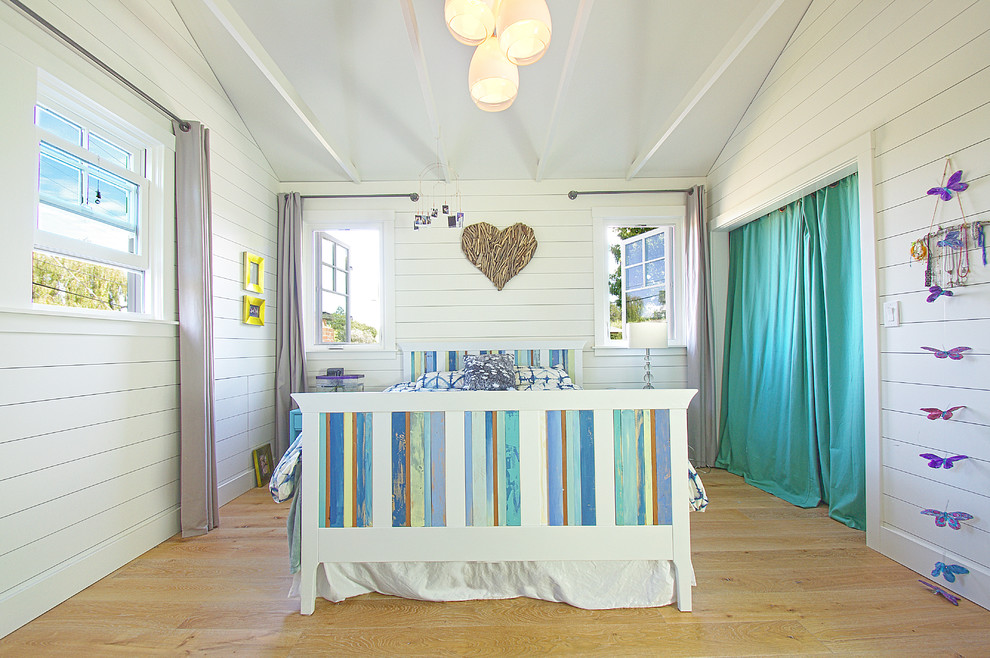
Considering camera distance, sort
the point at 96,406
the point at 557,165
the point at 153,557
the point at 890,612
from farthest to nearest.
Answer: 1. the point at 557,165
2. the point at 153,557
3. the point at 96,406
4. the point at 890,612

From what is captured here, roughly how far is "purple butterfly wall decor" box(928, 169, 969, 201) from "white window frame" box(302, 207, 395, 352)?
11.2ft

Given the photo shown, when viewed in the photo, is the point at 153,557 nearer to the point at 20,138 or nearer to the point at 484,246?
the point at 20,138

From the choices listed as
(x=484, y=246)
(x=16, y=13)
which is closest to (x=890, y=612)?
(x=484, y=246)

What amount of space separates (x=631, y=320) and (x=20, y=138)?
397 cm

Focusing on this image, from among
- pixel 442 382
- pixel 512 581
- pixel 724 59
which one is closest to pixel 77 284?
pixel 442 382

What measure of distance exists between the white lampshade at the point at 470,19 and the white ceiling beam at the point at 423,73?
289 millimetres

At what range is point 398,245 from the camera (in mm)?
3992

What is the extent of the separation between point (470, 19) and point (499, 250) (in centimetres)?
213

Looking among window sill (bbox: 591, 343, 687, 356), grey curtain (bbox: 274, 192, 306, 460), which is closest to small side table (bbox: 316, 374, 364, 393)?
grey curtain (bbox: 274, 192, 306, 460)

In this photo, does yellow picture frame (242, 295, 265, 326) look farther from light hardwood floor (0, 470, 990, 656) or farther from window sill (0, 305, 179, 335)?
light hardwood floor (0, 470, 990, 656)

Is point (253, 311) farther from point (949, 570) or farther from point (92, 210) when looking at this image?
point (949, 570)

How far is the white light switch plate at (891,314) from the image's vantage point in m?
2.16

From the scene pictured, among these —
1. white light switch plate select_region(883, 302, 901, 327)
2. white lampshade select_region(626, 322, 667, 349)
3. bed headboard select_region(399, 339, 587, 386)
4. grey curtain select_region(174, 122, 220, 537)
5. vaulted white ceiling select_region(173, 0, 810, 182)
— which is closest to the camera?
white light switch plate select_region(883, 302, 901, 327)

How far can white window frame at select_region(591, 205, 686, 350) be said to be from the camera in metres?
3.95
